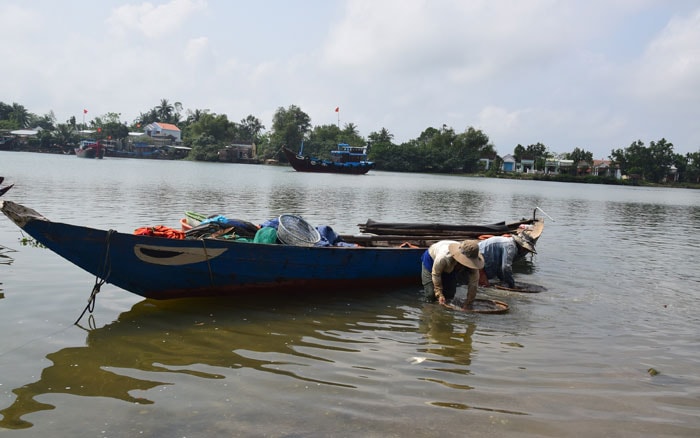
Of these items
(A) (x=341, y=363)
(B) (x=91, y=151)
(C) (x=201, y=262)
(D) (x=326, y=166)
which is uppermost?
(B) (x=91, y=151)

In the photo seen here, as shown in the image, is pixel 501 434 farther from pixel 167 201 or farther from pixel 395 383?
pixel 167 201

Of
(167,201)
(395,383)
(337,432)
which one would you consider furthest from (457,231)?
(167,201)

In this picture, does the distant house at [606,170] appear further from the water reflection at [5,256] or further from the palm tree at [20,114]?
the palm tree at [20,114]

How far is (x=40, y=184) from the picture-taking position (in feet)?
79.3

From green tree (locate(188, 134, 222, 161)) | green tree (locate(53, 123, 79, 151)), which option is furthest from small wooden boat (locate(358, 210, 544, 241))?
green tree (locate(53, 123, 79, 151))

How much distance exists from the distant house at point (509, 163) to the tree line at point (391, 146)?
1175 mm

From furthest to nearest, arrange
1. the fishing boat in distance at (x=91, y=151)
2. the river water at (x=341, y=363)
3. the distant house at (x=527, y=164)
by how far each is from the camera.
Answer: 1. the distant house at (x=527, y=164)
2. the fishing boat in distance at (x=91, y=151)
3. the river water at (x=341, y=363)

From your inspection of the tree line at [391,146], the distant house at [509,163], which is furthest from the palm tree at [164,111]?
the distant house at [509,163]

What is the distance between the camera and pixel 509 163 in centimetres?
9838

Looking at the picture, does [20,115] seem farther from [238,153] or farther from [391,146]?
[391,146]

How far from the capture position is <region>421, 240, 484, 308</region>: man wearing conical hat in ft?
22.2

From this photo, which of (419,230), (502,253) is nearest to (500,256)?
(502,253)

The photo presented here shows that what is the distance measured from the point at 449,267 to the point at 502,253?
4.41 ft

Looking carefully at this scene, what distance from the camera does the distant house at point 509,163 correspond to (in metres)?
98.0
